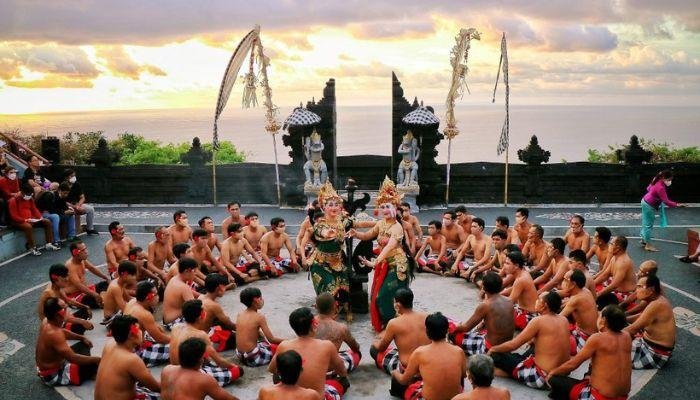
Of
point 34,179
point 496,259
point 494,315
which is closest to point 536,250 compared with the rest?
point 496,259

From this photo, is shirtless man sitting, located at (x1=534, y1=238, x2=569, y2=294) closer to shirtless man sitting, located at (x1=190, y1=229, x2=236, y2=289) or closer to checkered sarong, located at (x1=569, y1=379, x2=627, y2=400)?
checkered sarong, located at (x1=569, y1=379, x2=627, y2=400)

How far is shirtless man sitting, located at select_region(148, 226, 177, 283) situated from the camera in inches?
428

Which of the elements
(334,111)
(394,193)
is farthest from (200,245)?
(334,111)

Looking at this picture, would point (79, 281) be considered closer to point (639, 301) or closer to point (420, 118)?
point (639, 301)

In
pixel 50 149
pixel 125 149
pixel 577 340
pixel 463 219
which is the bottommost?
pixel 577 340

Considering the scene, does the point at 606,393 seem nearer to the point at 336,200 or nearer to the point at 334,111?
the point at 336,200

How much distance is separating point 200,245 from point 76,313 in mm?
2387

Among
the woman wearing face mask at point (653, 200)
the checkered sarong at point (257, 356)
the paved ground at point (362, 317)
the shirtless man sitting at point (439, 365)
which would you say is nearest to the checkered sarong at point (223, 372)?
the paved ground at point (362, 317)

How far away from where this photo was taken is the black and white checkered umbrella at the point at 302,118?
1834 centimetres

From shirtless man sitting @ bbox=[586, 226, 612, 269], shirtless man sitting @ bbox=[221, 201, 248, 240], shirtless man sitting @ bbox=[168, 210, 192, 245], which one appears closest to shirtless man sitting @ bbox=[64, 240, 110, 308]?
shirtless man sitting @ bbox=[168, 210, 192, 245]

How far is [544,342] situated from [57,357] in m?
5.65

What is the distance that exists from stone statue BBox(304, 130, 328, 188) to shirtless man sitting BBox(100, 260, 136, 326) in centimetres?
1027

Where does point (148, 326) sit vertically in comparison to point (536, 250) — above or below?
below

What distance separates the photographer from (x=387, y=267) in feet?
29.7
